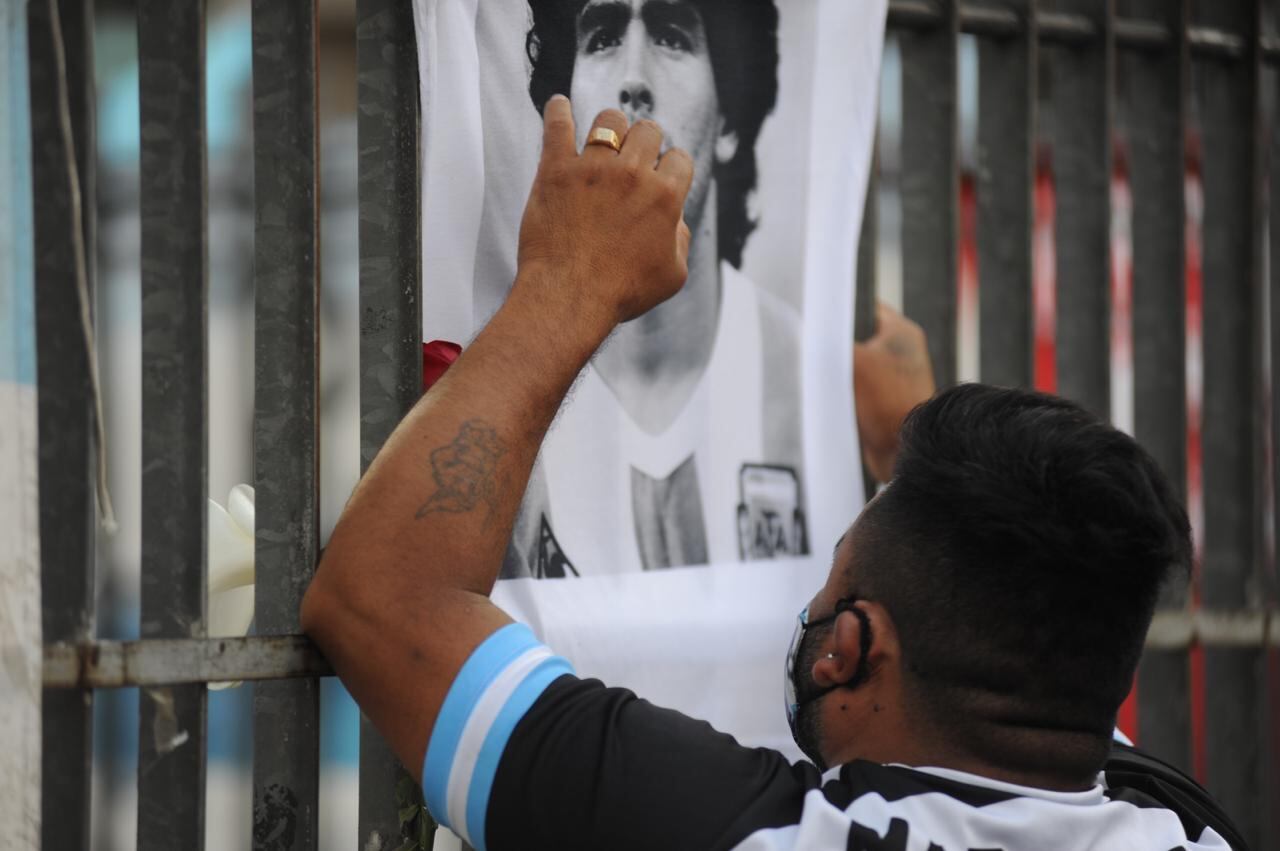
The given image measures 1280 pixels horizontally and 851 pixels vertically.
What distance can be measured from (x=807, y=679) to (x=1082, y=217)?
1.08m

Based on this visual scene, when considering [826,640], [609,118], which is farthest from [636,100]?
[826,640]

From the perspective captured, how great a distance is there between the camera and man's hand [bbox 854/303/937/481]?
2027 mm

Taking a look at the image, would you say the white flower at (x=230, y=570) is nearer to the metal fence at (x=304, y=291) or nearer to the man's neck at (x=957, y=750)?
the metal fence at (x=304, y=291)

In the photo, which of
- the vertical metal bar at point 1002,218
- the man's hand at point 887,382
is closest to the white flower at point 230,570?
the man's hand at point 887,382

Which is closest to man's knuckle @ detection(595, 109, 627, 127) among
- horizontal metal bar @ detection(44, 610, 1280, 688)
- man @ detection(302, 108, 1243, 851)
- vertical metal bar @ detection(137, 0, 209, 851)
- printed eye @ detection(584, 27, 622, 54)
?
man @ detection(302, 108, 1243, 851)

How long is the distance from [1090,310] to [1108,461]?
0.93m

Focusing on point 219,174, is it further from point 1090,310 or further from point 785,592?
point 1090,310

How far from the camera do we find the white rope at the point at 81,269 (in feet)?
Answer: 4.82

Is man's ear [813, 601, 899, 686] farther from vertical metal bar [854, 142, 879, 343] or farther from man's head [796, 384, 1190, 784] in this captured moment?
vertical metal bar [854, 142, 879, 343]

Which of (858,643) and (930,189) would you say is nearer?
(858,643)

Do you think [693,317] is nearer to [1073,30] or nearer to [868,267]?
[868,267]

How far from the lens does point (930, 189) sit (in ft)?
6.88

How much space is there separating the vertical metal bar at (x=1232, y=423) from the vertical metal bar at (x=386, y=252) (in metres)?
1.39

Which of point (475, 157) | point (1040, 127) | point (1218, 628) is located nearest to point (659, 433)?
A: point (475, 157)
